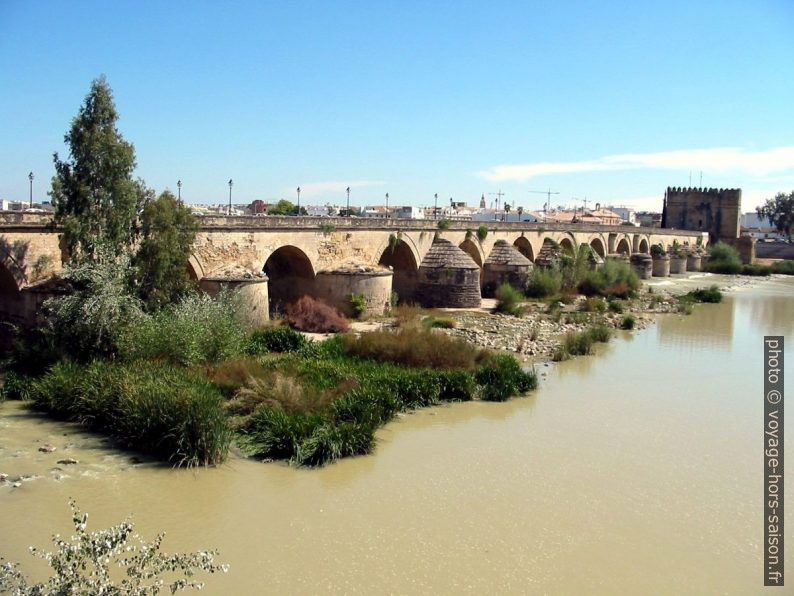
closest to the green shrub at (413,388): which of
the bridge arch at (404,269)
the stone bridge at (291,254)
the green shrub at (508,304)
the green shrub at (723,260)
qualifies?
the stone bridge at (291,254)

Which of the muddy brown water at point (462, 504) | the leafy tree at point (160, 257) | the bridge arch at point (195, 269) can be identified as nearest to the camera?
the muddy brown water at point (462, 504)

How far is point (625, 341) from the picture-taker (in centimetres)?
1692

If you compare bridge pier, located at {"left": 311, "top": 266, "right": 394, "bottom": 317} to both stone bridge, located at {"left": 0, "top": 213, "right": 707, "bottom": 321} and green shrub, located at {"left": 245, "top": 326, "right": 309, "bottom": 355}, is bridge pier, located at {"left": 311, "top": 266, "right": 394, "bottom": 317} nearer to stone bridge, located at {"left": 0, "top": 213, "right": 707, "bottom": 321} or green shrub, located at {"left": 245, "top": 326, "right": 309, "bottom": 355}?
stone bridge, located at {"left": 0, "top": 213, "right": 707, "bottom": 321}

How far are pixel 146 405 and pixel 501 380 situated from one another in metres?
5.08

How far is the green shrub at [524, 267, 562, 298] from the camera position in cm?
2298

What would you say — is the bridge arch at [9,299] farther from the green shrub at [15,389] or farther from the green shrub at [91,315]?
the green shrub at [15,389]

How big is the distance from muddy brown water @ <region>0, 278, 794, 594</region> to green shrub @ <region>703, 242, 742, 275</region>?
1396 inches

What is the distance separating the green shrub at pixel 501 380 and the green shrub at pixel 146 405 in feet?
12.7

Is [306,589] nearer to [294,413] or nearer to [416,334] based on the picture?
[294,413]

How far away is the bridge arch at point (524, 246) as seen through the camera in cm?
2678

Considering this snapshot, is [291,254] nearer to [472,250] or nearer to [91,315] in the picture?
[91,315]

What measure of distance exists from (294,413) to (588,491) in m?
3.47

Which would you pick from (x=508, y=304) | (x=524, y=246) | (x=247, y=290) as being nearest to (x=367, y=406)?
(x=247, y=290)

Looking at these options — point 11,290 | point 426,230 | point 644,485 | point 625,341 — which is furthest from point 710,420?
point 426,230
